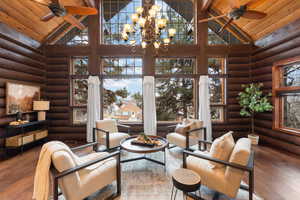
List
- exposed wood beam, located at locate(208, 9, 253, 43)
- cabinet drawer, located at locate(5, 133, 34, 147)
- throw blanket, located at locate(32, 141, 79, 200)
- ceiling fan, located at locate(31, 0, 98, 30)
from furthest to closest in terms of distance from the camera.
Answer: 1. exposed wood beam, located at locate(208, 9, 253, 43)
2. cabinet drawer, located at locate(5, 133, 34, 147)
3. ceiling fan, located at locate(31, 0, 98, 30)
4. throw blanket, located at locate(32, 141, 79, 200)

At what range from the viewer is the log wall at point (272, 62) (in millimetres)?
3271

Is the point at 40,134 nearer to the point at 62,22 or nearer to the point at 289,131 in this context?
the point at 62,22

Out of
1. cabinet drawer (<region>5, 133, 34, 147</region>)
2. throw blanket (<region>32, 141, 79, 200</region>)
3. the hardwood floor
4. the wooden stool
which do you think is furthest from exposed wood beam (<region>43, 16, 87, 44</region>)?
the wooden stool

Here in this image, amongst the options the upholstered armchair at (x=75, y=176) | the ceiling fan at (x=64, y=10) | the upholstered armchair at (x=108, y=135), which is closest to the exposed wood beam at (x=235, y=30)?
the ceiling fan at (x=64, y=10)

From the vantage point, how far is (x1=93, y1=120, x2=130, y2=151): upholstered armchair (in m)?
3.21

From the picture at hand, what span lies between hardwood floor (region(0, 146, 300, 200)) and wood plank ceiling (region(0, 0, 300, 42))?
325 cm

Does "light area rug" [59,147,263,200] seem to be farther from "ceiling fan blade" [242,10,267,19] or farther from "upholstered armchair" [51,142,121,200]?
"ceiling fan blade" [242,10,267,19]

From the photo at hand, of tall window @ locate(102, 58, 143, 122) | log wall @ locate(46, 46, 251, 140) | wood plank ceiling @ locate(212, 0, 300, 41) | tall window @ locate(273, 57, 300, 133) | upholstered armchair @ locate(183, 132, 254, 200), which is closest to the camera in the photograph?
upholstered armchair @ locate(183, 132, 254, 200)

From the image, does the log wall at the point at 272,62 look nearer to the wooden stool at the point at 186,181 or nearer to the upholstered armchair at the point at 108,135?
the wooden stool at the point at 186,181

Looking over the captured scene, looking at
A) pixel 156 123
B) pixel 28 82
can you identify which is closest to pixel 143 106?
pixel 156 123

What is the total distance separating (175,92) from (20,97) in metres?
4.75

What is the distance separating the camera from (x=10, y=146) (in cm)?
325

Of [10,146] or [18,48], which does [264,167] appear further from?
[18,48]

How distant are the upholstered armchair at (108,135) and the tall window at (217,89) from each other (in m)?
3.23
